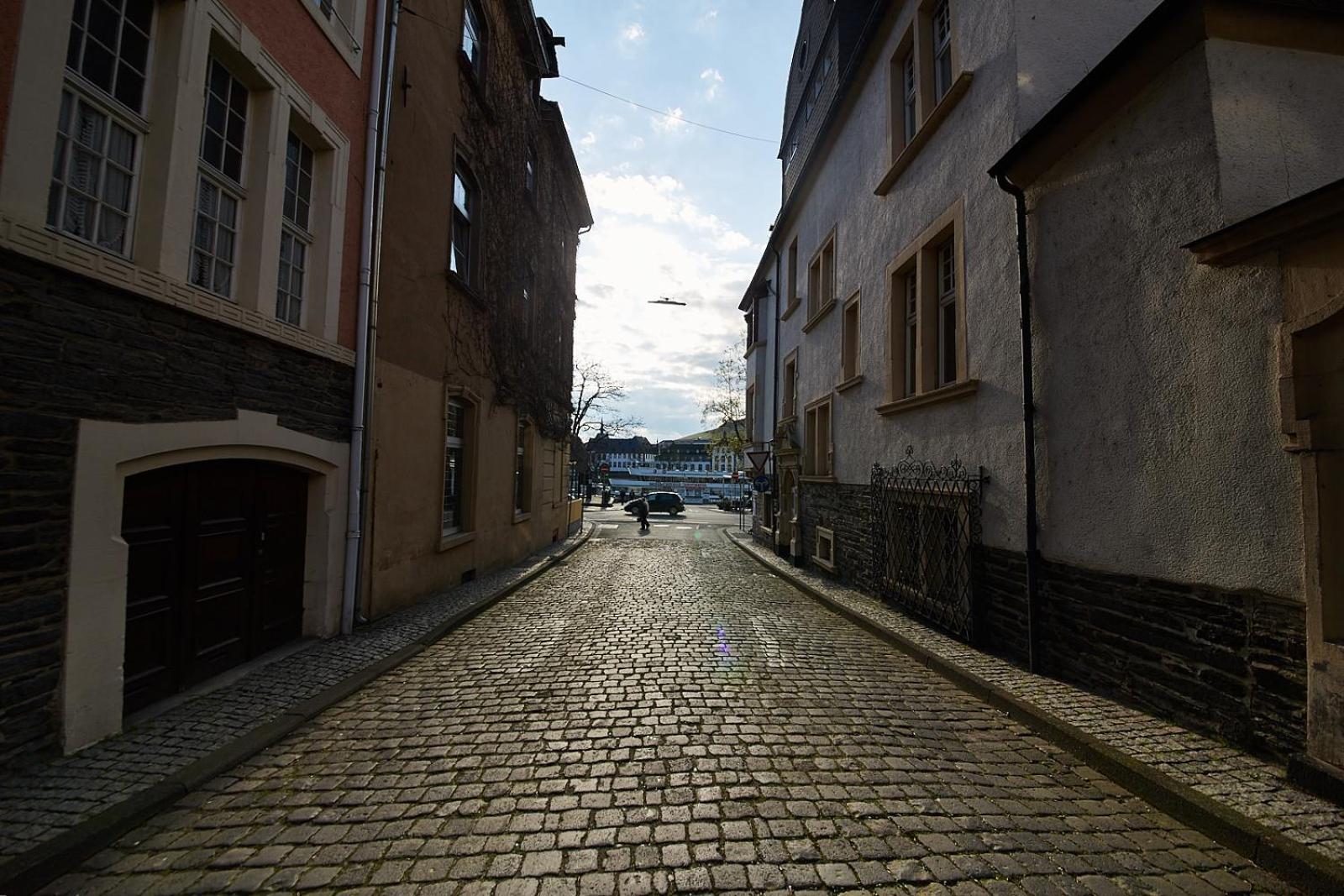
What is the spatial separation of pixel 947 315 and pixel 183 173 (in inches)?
316

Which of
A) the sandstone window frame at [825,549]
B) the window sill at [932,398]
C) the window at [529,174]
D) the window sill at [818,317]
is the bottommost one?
the sandstone window frame at [825,549]

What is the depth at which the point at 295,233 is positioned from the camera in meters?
5.86

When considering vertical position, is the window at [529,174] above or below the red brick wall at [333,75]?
above

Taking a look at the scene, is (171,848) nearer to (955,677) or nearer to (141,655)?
(141,655)

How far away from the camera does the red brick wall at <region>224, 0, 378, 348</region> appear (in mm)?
5137

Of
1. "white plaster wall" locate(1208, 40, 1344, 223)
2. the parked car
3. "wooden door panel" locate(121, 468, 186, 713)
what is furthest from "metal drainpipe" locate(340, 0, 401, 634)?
the parked car

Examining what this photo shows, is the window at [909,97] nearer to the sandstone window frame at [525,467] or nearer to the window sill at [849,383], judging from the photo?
the window sill at [849,383]

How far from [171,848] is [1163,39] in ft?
25.6

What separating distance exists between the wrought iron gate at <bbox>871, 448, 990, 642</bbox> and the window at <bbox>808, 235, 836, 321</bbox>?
16.0ft

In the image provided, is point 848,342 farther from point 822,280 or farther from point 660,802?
point 660,802

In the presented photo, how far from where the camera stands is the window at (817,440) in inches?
473

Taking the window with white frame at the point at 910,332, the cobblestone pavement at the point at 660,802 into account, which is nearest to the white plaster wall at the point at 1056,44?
the window with white frame at the point at 910,332

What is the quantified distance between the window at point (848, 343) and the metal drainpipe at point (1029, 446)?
519cm

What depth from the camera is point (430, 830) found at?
279 cm
